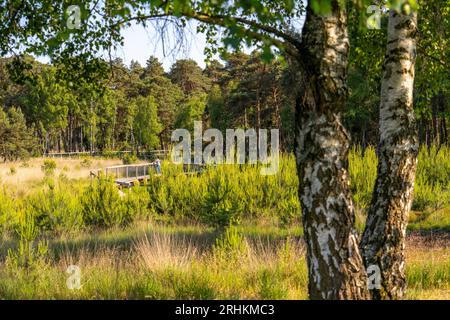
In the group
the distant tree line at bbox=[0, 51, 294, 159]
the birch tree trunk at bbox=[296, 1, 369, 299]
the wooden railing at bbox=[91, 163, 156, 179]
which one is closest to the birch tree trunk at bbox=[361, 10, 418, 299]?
the birch tree trunk at bbox=[296, 1, 369, 299]

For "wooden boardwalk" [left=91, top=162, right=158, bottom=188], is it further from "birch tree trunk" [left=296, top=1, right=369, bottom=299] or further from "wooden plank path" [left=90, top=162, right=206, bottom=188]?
"birch tree trunk" [left=296, top=1, right=369, bottom=299]

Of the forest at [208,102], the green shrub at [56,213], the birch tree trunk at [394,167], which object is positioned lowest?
the green shrub at [56,213]

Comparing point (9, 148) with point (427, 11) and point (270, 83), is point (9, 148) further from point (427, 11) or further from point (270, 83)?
point (427, 11)

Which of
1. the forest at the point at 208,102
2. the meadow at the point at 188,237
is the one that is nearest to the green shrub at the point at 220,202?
the meadow at the point at 188,237

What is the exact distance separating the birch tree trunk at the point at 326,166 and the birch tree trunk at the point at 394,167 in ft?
2.76

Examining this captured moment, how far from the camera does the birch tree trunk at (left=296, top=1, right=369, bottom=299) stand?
2908mm

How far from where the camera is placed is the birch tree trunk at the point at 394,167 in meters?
3.76

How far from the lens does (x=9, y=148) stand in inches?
1457

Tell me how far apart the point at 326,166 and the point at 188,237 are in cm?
566

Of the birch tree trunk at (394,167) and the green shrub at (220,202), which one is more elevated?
the birch tree trunk at (394,167)

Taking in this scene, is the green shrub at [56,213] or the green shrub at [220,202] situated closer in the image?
the green shrub at [56,213]

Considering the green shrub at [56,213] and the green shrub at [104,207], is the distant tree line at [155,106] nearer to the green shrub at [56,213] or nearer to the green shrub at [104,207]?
the green shrub at [104,207]

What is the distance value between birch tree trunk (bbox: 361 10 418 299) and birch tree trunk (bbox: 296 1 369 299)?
84 cm
